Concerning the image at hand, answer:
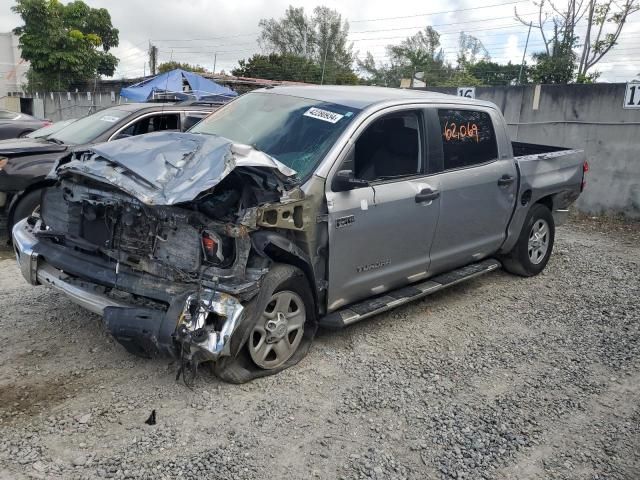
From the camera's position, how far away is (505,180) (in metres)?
5.50

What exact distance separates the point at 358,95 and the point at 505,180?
1.79 m

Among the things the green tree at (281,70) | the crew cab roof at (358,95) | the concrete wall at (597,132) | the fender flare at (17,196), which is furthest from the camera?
the green tree at (281,70)

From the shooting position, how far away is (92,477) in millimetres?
2803

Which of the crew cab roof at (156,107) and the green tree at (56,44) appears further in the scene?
the green tree at (56,44)

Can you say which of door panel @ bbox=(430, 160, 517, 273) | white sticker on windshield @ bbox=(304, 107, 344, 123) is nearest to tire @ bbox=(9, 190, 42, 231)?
white sticker on windshield @ bbox=(304, 107, 344, 123)

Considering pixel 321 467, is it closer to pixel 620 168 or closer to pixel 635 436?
pixel 635 436

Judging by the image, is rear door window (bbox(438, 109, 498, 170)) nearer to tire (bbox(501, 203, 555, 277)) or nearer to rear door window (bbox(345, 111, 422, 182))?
rear door window (bbox(345, 111, 422, 182))

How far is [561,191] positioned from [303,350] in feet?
12.7

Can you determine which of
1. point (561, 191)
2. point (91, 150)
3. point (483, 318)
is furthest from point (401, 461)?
point (561, 191)

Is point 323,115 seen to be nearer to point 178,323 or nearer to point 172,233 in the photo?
point 172,233

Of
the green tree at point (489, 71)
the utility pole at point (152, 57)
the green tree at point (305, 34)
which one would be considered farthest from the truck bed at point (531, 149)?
the green tree at point (305, 34)

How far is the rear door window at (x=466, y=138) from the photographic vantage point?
493 centimetres

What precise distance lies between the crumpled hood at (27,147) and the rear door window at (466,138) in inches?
172

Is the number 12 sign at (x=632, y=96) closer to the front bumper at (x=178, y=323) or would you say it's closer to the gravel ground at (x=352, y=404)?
the gravel ground at (x=352, y=404)
